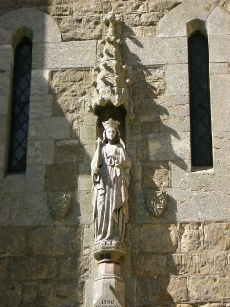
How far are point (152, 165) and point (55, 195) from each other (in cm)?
126

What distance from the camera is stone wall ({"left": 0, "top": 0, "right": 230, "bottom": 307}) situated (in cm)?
880

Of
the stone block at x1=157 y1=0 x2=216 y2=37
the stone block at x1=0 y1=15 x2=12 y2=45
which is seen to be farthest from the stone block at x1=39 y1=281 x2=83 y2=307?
the stone block at x1=157 y1=0 x2=216 y2=37

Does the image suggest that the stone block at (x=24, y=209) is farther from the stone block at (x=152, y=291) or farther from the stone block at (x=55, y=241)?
the stone block at (x=152, y=291)

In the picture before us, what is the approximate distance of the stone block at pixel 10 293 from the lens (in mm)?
8805

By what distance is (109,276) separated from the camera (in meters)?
8.56

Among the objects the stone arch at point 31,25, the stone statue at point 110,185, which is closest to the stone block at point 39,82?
the stone arch at point 31,25

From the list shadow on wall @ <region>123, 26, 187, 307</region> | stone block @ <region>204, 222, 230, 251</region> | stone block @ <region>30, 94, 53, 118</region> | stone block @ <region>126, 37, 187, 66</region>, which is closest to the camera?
shadow on wall @ <region>123, 26, 187, 307</region>

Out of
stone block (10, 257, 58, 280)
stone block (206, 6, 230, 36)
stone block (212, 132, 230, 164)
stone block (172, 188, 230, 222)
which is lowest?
stone block (10, 257, 58, 280)

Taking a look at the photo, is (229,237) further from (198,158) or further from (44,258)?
(44,258)

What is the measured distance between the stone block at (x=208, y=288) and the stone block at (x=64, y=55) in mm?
3180

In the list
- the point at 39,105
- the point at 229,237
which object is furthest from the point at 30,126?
the point at 229,237

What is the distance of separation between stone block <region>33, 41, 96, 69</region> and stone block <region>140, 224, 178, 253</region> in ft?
7.87

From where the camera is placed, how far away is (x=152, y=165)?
30.6 ft

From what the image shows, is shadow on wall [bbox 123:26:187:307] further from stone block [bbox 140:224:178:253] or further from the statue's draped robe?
the statue's draped robe
